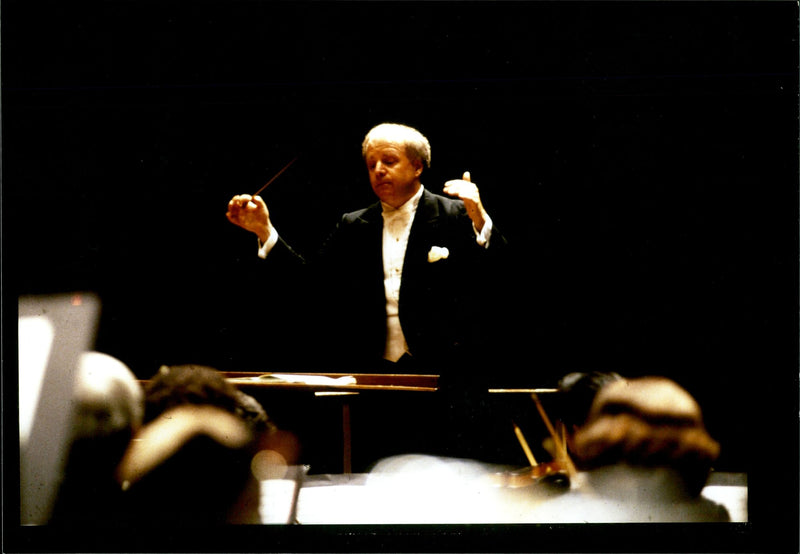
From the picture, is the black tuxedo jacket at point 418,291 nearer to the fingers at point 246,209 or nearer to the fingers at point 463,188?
the fingers at point 463,188

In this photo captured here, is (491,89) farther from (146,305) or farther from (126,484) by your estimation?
(126,484)

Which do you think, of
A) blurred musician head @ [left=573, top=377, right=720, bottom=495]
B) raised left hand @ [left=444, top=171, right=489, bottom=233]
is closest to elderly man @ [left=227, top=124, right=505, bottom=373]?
raised left hand @ [left=444, top=171, right=489, bottom=233]

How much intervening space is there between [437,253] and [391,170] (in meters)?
0.49

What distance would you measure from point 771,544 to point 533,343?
63.5 inches

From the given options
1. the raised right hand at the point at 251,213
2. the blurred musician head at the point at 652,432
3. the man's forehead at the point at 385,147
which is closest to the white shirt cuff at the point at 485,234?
the man's forehead at the point at 385,147

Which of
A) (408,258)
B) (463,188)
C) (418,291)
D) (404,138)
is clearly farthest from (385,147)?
(418,291)

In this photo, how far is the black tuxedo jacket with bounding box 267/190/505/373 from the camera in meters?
4.23

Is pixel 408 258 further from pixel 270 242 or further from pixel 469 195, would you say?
pixel 270 242

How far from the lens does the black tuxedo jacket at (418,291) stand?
13.9ft

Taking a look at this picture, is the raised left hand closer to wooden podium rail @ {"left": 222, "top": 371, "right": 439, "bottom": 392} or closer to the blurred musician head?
wooden podium rail @ {"left": 222, "top": 371, "right": 439, "bottom": 392}

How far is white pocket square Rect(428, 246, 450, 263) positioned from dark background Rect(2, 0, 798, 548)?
12.8 inches

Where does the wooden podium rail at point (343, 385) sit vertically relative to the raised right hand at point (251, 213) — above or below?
below

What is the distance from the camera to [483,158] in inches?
167

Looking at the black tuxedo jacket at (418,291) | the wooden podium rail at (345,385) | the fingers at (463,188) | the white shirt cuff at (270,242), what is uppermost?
the fingers at (463,188)
